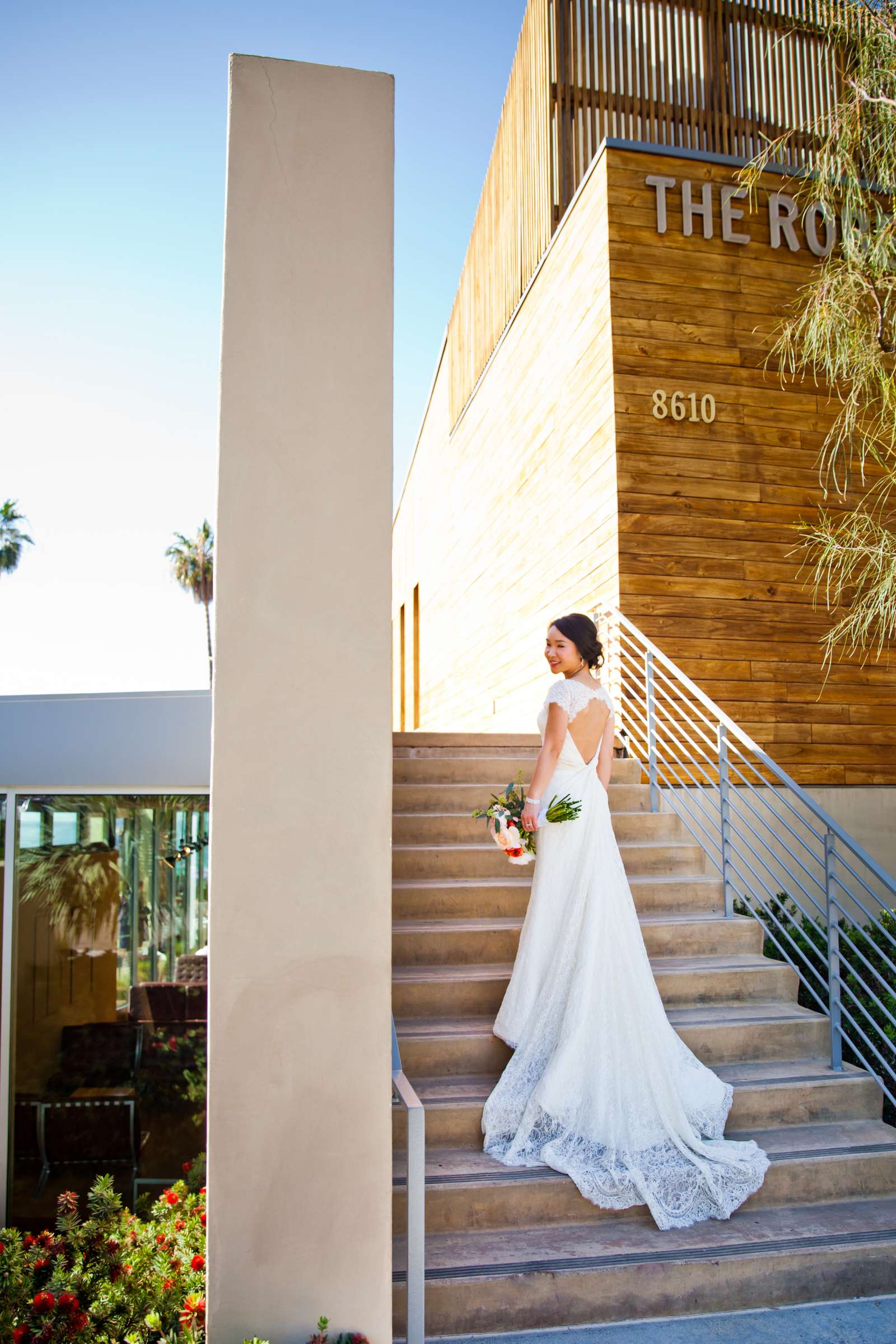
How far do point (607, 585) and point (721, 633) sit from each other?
2.84 feet

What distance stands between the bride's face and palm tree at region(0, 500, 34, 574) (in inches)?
1313

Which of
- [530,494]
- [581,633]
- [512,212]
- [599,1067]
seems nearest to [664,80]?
[512,212]

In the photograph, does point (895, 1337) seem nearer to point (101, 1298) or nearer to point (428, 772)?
point (101, 1298)

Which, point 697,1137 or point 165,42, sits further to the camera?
point 165,42

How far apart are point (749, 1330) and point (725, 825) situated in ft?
8.00

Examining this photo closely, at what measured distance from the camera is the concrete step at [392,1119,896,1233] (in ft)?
10.4

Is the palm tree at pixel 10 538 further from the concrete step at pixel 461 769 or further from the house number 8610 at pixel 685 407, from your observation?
the concrete step at pixel 461 769

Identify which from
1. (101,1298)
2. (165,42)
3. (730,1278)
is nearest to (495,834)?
(730,1278)

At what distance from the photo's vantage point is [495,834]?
148 inches

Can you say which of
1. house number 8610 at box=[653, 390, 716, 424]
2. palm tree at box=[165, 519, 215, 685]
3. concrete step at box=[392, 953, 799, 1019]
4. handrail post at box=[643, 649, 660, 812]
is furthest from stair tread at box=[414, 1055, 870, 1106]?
palm tree at box=[165, 519, 215, 685]

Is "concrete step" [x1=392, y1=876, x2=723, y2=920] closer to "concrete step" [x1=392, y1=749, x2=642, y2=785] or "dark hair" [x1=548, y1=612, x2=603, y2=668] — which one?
"concrete step" [x1=392, y1=749, x2=642, y2=785]

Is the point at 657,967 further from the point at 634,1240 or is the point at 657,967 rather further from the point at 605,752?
the point at 634,1240

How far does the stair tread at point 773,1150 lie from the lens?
10.6 ft

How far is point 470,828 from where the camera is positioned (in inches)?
203
